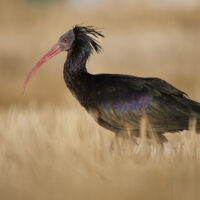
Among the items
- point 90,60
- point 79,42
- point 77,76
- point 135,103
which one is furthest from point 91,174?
point 90,60

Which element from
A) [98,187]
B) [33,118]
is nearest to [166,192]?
[98,187]

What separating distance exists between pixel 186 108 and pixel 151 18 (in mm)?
14046

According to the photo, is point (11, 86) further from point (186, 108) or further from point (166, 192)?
point (166, 192)

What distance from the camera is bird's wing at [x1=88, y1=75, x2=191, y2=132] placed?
6.27m

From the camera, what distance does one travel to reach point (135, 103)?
20.9 ft

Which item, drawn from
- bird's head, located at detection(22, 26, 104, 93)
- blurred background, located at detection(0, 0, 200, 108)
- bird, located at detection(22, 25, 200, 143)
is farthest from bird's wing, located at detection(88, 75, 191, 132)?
blurred background, located at detection(0, 0, 200, 108)

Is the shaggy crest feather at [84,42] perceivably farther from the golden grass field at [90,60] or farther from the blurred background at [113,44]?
the blurred background at [113,44]

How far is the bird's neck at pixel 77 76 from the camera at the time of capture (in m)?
6.66

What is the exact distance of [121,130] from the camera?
646 cm

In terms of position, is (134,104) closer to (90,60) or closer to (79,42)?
(79,42)

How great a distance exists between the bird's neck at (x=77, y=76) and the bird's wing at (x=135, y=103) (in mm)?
195

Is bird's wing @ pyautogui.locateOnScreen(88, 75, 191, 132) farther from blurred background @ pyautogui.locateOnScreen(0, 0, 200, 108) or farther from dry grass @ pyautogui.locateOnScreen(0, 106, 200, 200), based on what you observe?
blurred background @ pyautogui.locateOnScreen(0, 0, 200, 108)

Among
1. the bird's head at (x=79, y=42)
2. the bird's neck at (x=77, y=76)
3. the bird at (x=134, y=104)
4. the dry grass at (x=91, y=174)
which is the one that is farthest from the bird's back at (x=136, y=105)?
the dry grass at (x=91, y=174)

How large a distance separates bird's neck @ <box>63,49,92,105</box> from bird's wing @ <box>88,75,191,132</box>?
0.64ft
